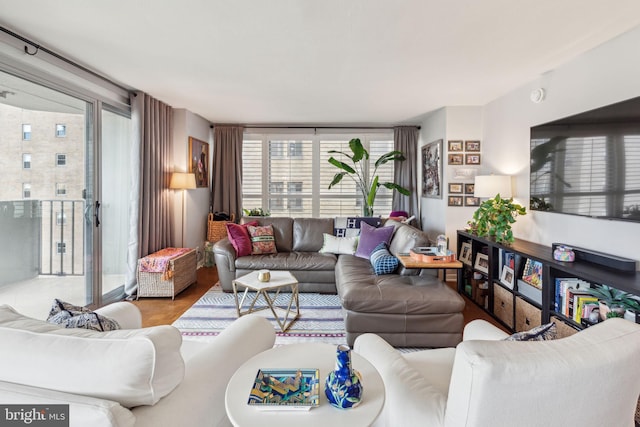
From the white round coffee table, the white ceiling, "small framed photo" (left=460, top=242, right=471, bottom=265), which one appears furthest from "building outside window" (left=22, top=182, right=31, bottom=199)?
"small framed photo" (left=460, top=242, right=471, bottom=265)

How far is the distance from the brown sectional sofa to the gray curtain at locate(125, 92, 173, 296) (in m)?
0.88

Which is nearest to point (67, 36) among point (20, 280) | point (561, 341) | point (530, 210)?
point (20, 280)

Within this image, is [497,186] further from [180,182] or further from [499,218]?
[180,182]

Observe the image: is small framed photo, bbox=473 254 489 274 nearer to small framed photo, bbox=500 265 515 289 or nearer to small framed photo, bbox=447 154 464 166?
small framed photo, bbox=500 265 515 289

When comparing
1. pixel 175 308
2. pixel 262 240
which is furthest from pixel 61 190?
pixel 262 240

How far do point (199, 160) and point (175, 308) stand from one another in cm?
260

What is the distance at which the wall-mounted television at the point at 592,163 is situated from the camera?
209cm

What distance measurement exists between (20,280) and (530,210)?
4.72 metres

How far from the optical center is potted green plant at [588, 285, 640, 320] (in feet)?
6.36

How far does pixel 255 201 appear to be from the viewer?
19.4 ft

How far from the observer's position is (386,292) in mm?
2590

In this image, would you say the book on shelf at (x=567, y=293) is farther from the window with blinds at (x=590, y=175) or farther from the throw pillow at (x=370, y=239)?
the throw pillow at (x=370, y=239)

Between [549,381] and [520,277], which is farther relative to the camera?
[520,277]

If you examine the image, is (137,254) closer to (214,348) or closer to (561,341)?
(214,348)
